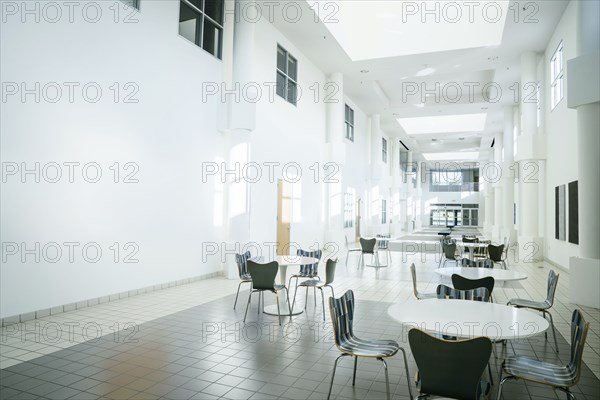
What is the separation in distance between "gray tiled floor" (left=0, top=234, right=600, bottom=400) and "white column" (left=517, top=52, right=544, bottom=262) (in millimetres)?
6297

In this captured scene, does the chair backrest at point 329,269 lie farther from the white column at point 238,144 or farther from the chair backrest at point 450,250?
the chair backrest at point 450,250

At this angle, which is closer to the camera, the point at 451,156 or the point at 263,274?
the point at 263,274

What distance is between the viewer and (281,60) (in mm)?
10992

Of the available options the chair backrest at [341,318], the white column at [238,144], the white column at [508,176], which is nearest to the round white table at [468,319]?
the chair backrest at [341,318]

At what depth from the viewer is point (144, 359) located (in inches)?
153

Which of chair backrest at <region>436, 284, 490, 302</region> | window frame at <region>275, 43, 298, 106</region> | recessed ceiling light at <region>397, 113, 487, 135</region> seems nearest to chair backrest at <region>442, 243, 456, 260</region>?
chair backrest at <region>436, 284, 490, 302</region>


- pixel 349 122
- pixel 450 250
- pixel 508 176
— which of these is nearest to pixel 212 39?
pixel 450 250

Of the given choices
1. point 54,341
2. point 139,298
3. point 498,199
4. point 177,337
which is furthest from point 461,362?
point 498,199

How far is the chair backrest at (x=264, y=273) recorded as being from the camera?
16.9 ft

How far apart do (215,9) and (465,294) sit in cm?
743

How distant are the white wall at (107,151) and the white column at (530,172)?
8353 millimetres

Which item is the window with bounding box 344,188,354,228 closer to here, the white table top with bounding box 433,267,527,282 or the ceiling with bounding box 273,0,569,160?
the ceiling with bounding box 273,0,569,160

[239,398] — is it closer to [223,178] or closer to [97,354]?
[97,354]

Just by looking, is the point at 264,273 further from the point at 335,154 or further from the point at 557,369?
the point at 335,154
